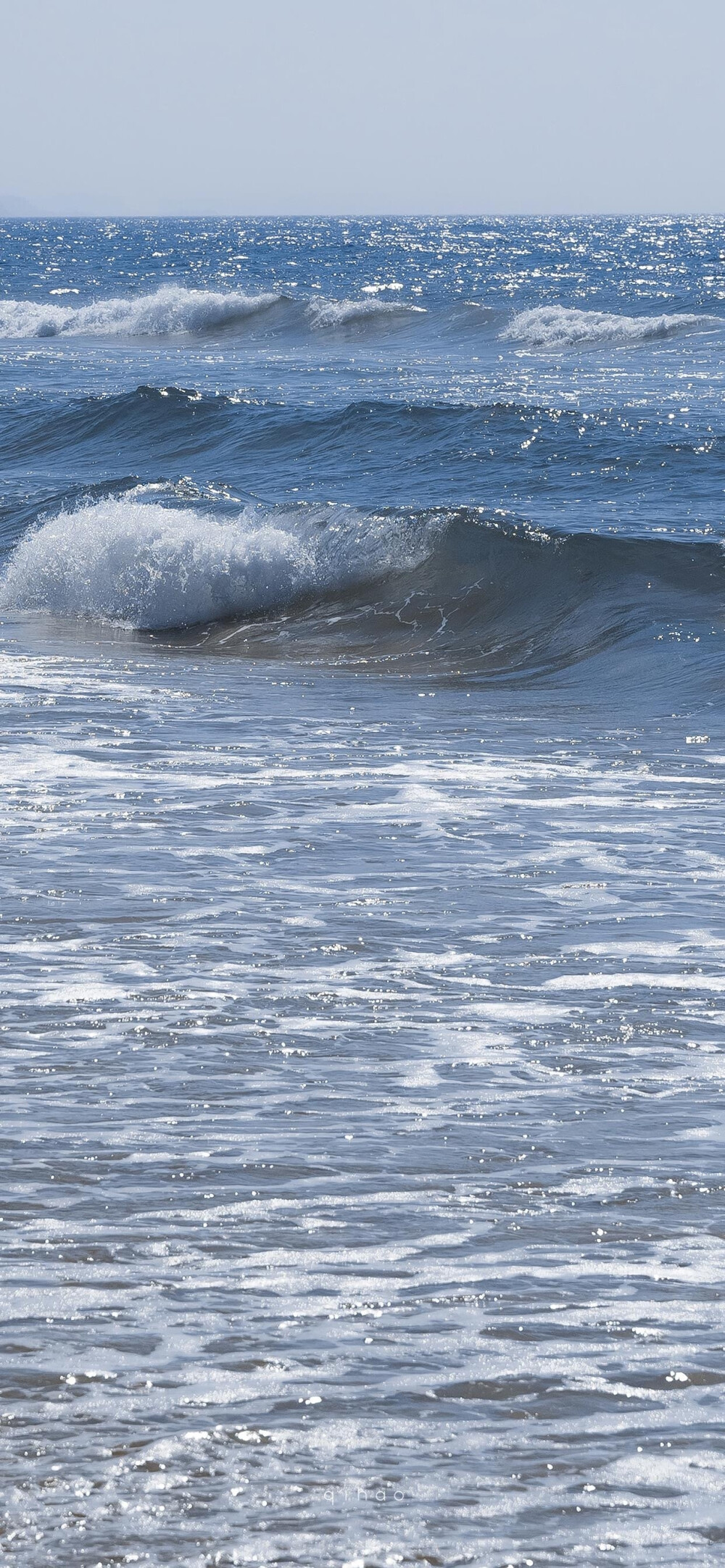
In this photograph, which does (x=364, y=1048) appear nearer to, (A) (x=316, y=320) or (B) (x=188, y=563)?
(B) (x=188, y=563)

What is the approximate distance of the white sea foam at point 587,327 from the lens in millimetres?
30797

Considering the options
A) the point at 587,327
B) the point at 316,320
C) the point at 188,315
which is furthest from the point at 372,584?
the point at 188,315

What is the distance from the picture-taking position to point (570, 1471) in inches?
97.3

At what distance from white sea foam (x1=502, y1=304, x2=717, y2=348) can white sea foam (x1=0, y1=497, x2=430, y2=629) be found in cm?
1888

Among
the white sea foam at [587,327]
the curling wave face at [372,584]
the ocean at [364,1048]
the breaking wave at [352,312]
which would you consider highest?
the breaking wave at [352,312]

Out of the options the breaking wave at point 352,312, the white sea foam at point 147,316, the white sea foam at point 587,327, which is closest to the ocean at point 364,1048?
the white sea foam at point 587,327

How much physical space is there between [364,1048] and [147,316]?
3578cm

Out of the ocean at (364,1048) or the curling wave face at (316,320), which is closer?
the ocean at (364,1048)

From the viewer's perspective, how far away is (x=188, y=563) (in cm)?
1239

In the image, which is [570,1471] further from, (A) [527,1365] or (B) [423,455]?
(B) [423,455]

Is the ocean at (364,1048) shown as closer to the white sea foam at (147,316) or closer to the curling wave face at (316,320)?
the curling wave face at (316,320)

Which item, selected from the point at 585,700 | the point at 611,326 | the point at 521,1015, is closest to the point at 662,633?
the point at 585,700

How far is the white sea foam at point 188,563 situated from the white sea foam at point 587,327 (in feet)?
61.9

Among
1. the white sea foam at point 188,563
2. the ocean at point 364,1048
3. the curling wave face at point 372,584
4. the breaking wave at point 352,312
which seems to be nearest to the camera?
the ocean at point 364,1048
